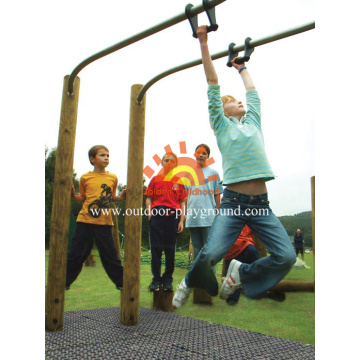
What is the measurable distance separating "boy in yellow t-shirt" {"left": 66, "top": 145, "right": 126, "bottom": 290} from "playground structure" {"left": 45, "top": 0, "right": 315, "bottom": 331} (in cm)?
12

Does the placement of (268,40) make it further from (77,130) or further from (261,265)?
(77,130)

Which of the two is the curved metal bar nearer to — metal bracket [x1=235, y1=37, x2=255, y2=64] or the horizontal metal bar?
metal bracket [x1=235, y1=37, x2=255, y2=64]

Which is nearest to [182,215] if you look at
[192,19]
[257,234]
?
[257,234]

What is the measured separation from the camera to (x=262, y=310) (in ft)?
9.47

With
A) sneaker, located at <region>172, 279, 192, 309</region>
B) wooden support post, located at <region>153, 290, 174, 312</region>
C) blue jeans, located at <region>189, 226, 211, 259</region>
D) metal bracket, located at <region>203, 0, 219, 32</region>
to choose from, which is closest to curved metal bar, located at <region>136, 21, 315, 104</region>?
metal bracket, located at <region>203, 0, 219, 32</region>

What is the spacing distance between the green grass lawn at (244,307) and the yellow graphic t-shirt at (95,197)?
34 cm

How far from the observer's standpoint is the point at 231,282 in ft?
7.33

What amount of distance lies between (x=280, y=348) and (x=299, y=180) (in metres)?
1.02

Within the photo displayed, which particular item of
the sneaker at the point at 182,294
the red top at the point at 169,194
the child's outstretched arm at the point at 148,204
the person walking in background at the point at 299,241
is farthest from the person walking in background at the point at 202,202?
the sneaker at the point at 182,294

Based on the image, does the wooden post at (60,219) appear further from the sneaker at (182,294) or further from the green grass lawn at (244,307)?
the sneaker at (182,294)

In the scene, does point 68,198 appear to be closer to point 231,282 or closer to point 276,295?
point 231,282

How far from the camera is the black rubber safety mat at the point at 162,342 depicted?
2.42m

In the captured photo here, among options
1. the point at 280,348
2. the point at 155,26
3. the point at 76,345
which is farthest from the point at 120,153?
the point at 280,348

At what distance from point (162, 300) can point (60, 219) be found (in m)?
1.10
